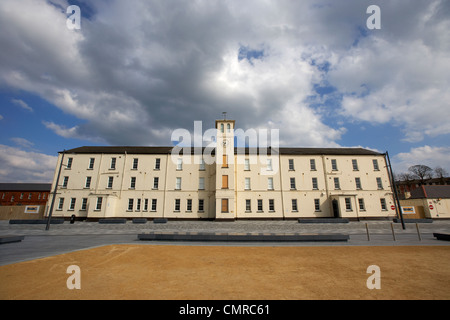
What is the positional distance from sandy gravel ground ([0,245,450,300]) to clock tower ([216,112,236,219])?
20.3 metres

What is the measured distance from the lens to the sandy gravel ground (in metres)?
5.42

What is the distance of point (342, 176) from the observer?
34.2 m

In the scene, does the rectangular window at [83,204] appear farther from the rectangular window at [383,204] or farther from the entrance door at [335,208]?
the rectangular window at [383,204]

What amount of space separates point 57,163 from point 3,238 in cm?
2676

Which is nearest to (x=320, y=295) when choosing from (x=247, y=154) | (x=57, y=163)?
(x=247, y=154)

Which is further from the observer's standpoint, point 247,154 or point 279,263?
point 247,154

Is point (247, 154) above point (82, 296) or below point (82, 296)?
above

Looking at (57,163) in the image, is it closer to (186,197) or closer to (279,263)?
(186,197)

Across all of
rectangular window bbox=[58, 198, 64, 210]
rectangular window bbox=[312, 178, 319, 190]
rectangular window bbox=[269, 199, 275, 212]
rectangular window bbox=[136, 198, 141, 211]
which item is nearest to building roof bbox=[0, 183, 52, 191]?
rectangular window bbox=[58, 198, 64, 210]

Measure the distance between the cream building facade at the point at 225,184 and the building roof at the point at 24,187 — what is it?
39160mm

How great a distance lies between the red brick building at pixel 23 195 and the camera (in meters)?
58.1

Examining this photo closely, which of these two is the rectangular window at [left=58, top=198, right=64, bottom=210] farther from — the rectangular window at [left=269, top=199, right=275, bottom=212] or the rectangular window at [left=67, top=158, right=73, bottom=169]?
the rectangular window at [left=269, top=199, right=275, bottom=212]

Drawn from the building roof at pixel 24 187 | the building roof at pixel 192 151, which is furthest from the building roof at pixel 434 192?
the building roof at pixel 24 187

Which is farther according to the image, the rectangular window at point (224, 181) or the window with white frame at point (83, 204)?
the window with white frame at point (83, 204)
